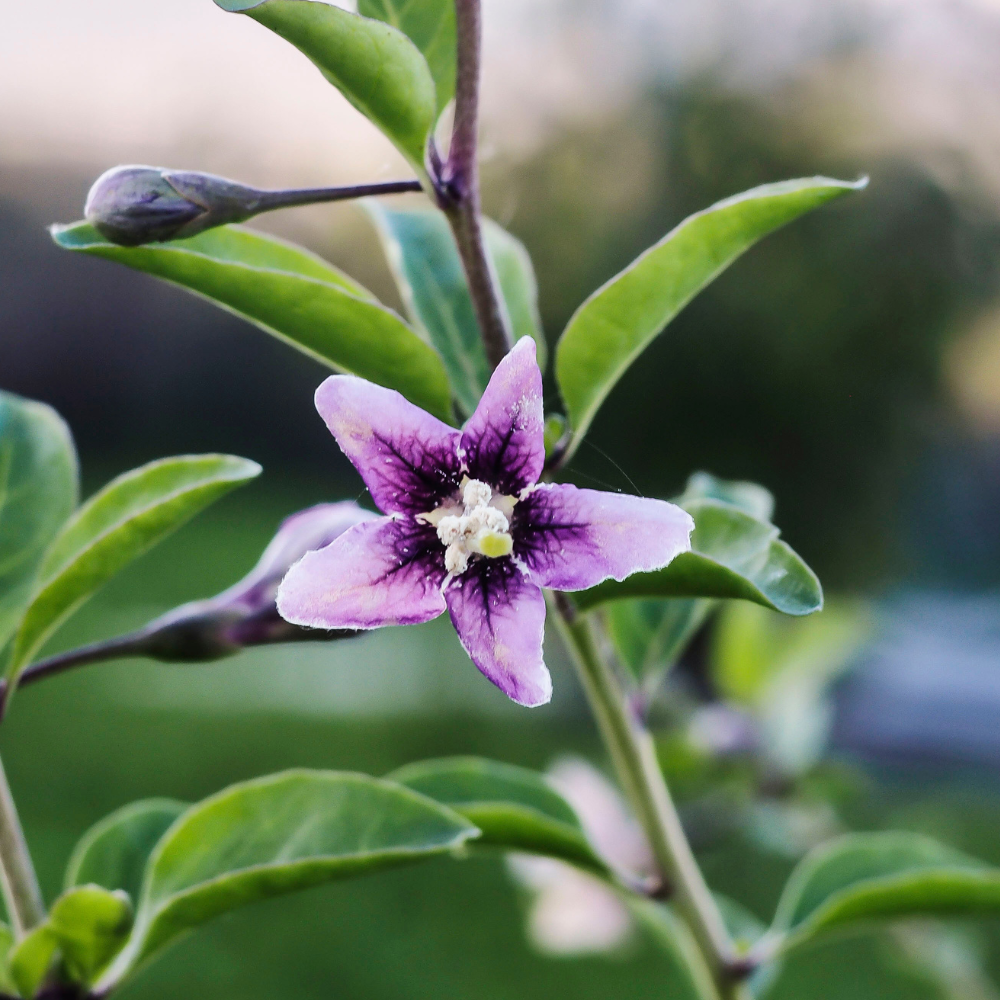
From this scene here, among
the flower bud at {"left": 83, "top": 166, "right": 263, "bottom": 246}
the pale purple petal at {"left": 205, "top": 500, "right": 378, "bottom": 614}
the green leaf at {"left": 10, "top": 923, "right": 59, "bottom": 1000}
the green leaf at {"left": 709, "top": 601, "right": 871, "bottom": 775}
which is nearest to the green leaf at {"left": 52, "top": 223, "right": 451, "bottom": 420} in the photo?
the flower bud at {"left": 83, "top": 166, "right": 263, "bottom": 246}

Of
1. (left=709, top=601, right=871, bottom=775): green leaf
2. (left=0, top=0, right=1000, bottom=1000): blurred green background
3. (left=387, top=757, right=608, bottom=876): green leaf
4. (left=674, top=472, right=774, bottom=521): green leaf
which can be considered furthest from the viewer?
(left=0, top=0, right=1000, bottom=1000): blurred green background

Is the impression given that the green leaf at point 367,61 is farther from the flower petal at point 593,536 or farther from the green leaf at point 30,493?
the green leaf at point 30,493

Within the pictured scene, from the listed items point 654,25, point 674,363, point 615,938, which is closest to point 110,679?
point 674,363

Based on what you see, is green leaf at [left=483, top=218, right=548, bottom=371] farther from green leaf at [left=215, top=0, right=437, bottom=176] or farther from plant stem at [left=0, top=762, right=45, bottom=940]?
plant stem at [left=0, top=762, right=45, bottom=940]

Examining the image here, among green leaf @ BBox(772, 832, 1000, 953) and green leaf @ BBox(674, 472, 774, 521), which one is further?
green leaf @ BBox(674, 472, 774, 521)

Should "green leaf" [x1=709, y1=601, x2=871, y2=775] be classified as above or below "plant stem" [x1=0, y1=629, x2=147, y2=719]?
below

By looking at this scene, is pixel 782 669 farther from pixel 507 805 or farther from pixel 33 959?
pixel 33 959
